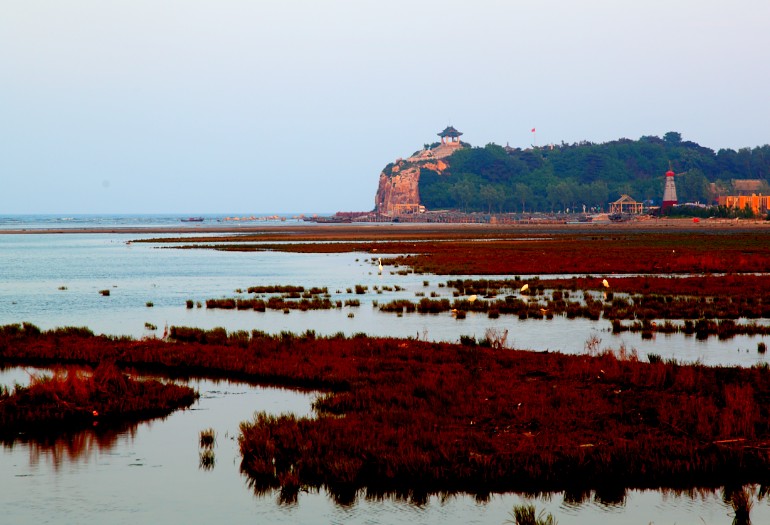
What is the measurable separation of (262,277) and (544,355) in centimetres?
3868

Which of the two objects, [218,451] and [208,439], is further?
[208,439]

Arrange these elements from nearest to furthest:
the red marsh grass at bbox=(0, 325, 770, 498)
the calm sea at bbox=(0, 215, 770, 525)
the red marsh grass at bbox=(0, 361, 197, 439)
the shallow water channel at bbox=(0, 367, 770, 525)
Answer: the shallow water channel at bbox=(0, 367, 770, 525), the calm sea at bbox=(0, 215, 770, 525), the red marsh grass at bbox=(0, 325, 770, 498), the red marsh grass at bbox=(0, 361, 197, 439)

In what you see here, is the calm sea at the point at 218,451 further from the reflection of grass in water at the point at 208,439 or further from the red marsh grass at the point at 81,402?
the red marsh grass at the point at 81,402

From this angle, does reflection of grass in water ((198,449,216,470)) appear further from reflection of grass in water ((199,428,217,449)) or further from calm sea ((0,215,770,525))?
reflection of grass in water ((199,428,217,449))

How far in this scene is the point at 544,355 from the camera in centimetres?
2445

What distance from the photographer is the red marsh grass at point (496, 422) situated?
1446cm

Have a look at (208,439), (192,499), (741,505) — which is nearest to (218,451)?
(208,439)

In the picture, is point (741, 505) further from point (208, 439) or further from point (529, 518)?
point (208, 439)

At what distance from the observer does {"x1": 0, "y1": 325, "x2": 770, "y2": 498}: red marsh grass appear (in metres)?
14.5

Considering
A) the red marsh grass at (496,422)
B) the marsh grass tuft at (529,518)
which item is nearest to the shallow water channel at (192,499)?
the marsh grass tuft at (529,518)

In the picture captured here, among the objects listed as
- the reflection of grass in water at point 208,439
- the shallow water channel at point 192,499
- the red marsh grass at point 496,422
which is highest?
the red marsh grass at point 496,422

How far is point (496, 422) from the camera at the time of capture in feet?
56.5

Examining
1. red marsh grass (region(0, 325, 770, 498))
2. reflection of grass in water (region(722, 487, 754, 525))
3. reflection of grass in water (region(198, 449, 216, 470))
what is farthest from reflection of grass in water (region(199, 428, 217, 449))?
reflection of grass in water (region(722, 487, 754, 525))

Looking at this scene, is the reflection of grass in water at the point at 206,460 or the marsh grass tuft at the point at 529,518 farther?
the reflection of grass in water at the point at 206,460
